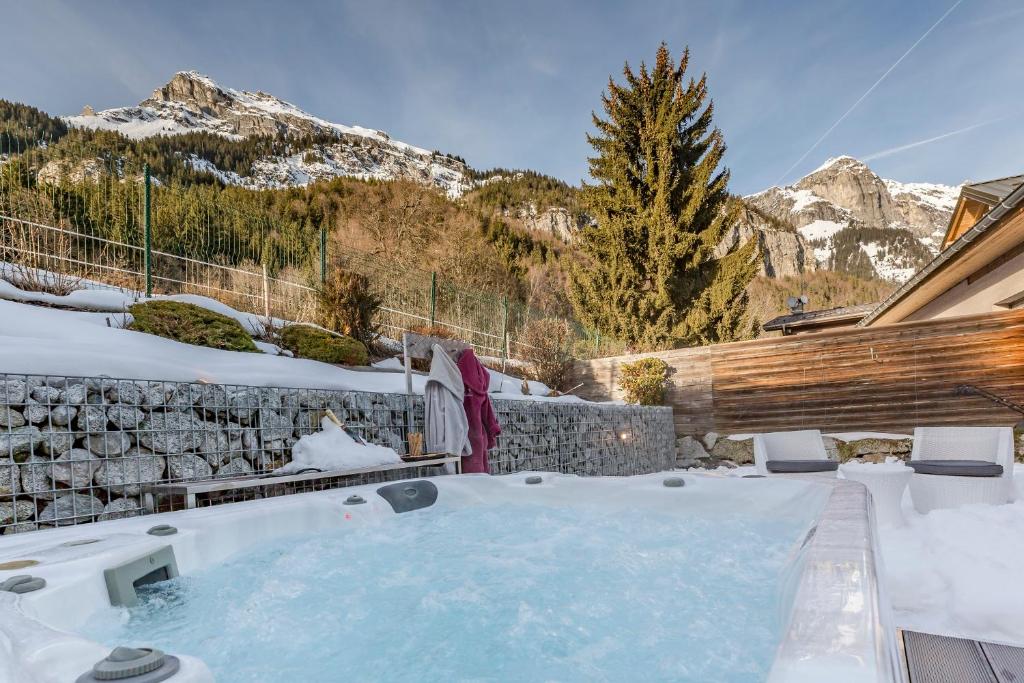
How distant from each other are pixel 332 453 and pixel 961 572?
2.81m

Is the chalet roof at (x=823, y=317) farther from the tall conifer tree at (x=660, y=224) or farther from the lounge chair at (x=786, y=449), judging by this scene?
the lounge chair at (x=786, y=449)

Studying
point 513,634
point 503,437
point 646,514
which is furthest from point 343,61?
point 513,634

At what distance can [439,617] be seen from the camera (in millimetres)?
1476

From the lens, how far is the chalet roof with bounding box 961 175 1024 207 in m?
6.14

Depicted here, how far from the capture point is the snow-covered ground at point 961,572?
1.67 meters

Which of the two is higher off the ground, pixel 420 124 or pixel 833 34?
pixel 420 124

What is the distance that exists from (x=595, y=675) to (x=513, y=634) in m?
0.28

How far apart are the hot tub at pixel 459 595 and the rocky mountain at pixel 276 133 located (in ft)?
48.6

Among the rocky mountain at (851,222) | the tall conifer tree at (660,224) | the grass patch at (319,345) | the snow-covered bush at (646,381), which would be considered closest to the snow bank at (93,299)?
the grass patch at (319,345)

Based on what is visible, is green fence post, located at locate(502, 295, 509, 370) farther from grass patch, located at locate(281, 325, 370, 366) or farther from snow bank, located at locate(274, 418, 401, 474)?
snow bank, located at locate(274, 418, 401, 474)

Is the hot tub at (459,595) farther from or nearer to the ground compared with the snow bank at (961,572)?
farther from the ground

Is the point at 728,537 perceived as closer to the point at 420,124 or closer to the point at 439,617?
the point at 439,617

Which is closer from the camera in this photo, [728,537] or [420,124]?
[728,537]

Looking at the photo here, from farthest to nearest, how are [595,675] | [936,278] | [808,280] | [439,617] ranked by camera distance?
[808,280], [936,278], [439,617], [595,675]
